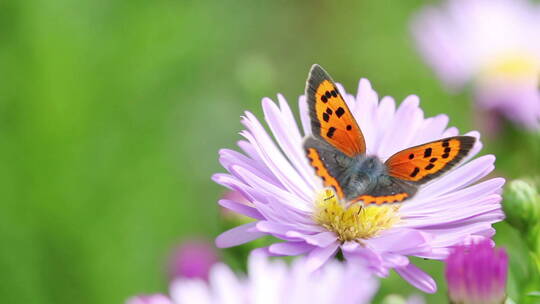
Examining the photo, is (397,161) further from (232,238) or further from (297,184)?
(232,238)

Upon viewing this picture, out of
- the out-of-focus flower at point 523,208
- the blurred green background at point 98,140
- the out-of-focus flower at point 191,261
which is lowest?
the out-of-focus flower at point 523,208

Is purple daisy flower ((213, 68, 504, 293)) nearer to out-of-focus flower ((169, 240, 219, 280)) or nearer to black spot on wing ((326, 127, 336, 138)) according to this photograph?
black spot on wing ((326, 127, 336, 138))

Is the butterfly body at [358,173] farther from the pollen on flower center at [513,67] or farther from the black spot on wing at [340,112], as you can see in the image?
the pollen on flower center at [513,67]

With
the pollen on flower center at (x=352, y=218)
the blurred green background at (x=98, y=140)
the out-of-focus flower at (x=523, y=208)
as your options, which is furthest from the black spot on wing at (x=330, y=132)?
the blurred green background at (x=98, y=140)

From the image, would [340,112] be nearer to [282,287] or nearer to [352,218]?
[352,218]

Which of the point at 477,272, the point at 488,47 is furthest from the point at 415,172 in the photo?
the point at 488,47

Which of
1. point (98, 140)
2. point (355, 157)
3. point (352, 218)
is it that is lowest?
point (352, 218)

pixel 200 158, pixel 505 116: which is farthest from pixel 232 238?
pixel 200 158
